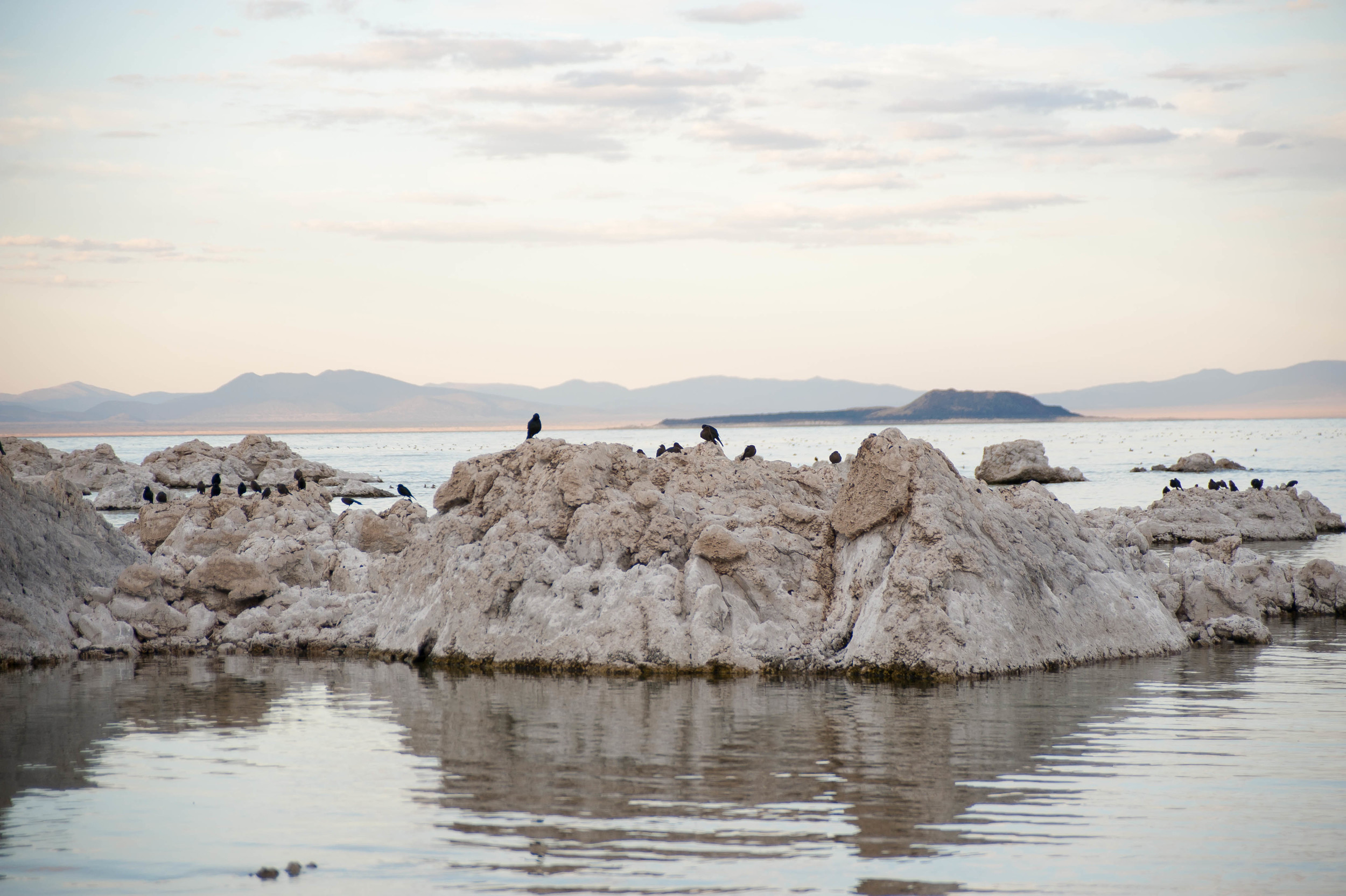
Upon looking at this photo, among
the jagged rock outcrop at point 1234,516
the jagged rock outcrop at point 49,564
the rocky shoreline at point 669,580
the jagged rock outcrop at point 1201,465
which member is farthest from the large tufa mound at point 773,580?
the jagged rock outcrop at point 1201,465

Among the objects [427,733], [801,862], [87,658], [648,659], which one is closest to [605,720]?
[427,733]

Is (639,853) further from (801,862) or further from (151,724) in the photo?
(151,724)

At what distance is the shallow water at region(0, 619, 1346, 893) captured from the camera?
6.08 metres

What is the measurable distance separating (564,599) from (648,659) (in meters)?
1.20

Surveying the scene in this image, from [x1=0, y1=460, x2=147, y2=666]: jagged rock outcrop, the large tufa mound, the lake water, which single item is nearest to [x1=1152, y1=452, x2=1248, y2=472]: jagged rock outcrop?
the lake water

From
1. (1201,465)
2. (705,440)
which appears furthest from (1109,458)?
(705,440)

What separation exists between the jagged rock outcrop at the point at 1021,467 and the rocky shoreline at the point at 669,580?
1653 inches

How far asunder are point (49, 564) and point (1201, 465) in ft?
194

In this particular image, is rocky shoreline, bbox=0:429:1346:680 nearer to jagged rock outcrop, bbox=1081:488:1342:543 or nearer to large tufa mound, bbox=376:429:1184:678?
large tufa mound, bbox=376:429:1184:678

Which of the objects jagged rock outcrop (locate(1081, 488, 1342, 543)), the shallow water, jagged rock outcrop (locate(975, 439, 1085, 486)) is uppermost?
jagged rock outcrop (locate(975, 439, 1085, 486))

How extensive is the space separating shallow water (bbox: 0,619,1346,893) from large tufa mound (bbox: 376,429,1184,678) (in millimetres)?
542

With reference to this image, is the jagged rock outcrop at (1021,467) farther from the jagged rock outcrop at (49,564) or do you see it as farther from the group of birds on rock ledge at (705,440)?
the jagged rock outcrop at (49,564)

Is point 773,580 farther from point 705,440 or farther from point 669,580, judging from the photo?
point 705,440

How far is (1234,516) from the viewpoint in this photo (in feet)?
93.8
